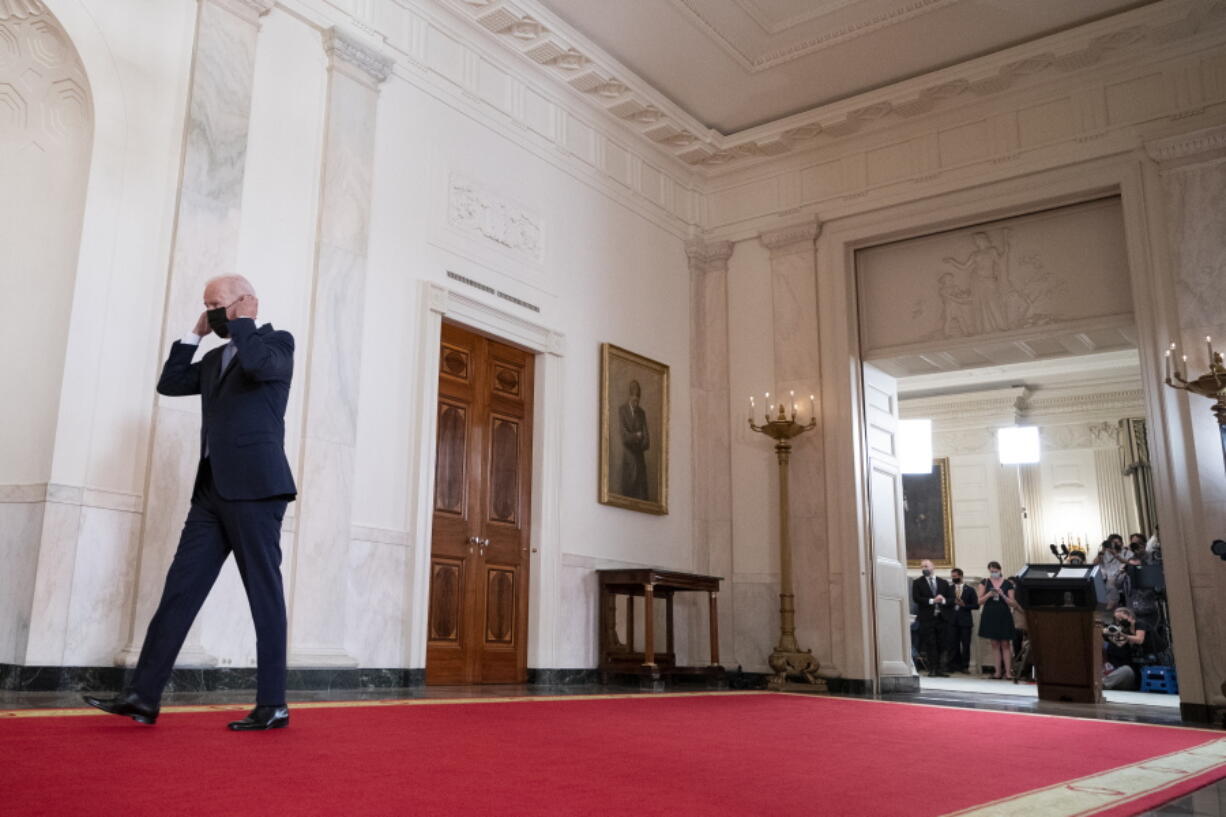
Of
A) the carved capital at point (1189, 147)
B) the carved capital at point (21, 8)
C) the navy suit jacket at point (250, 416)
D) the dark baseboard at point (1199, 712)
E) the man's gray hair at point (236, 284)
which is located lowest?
the dark baseboard at point (1199, 712)

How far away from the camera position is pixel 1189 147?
8031 mm

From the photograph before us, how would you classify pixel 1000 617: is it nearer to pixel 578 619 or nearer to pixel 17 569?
pixel 578 619

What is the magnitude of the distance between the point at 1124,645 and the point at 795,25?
7485 millimetres

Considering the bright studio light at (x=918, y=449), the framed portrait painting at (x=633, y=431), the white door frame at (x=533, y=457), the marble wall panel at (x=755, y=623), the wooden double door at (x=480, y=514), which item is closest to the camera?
the white door frame at (x=533, y=457)

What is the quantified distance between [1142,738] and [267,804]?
14.8 ft

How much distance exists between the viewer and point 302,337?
6672 millimetres

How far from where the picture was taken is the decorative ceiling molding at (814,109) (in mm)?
8188

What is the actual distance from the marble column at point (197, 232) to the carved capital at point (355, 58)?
47 cm

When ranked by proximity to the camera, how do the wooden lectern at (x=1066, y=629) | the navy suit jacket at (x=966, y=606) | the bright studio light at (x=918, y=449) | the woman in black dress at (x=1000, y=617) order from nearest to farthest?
1. the wooden lectern at (x=1066, y=629)
2. the woman in black dress at (x=1000, y=617)
3. the navy suit jacket at (x=966, y=606)
4. the bright studio light at (x=918, y=449)

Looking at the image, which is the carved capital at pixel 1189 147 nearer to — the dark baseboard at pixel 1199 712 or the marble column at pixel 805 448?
the marble column at pixel 805 448

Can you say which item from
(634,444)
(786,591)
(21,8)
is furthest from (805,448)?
(21,8)

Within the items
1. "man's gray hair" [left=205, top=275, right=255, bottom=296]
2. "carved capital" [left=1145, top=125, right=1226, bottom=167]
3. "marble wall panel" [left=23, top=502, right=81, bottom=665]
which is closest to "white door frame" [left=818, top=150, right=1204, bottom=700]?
"carved capital" [left=1145, top=125, right=1226, bottom=167]

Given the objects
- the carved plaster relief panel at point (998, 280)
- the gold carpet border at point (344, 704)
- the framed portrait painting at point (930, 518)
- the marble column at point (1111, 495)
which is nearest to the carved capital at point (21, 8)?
the gold carpet border at point (344, 704)

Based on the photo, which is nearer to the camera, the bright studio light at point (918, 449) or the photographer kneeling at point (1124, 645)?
the photographer kneeling at point (1124, 645)
